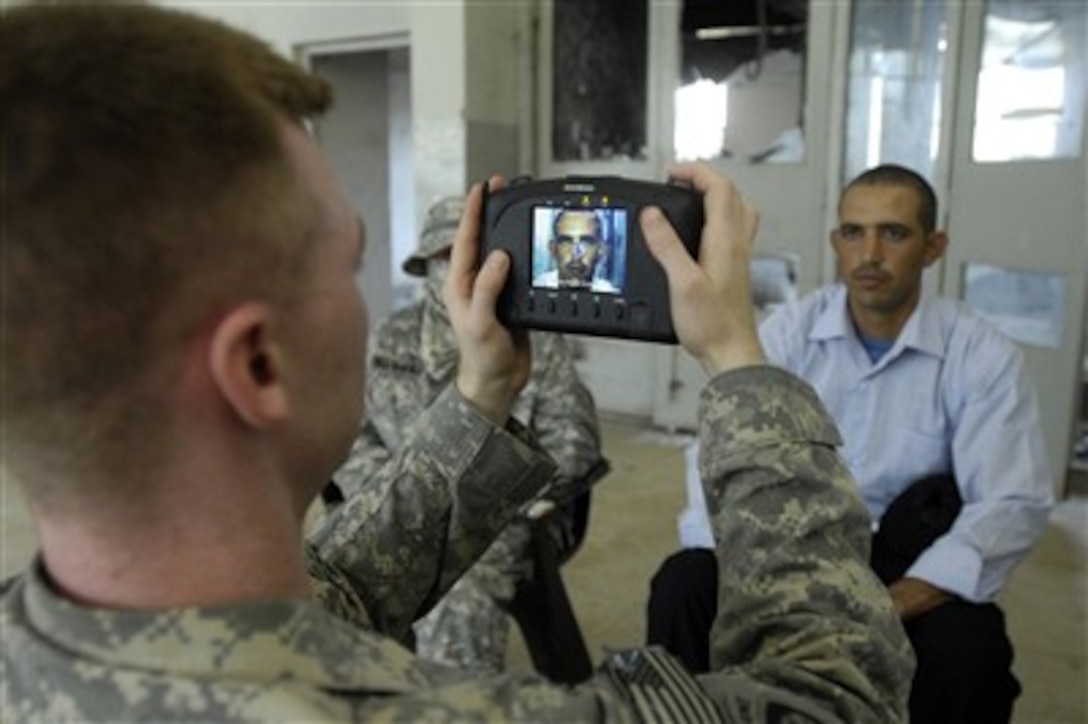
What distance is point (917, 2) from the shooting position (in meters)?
3.06

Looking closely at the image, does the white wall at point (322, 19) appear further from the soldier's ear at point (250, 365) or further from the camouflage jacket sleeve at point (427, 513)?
the soldier's ear at point (250, 365)

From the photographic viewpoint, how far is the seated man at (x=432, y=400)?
174 centimetres

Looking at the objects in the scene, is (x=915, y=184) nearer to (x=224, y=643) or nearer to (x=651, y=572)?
(x=651, y=572)

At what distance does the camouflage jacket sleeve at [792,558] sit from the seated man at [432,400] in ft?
3.55

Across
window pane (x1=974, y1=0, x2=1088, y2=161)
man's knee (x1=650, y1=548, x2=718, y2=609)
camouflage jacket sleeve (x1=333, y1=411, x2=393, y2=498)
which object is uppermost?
window pane (x1=974, y1=0, x2=1088, y2=161)

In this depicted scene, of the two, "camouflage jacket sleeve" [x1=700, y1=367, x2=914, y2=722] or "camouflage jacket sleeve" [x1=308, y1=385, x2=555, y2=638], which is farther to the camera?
"camouflage jacket sleeve" [x1=308, y1=385, x2=555, y2=638]

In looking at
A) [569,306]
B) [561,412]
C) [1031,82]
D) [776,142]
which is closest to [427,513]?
[569,306]

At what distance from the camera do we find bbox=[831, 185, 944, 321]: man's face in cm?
170

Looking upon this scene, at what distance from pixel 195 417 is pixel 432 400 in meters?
1.25

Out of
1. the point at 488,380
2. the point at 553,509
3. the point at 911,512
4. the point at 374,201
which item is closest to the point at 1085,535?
the point at 911,512

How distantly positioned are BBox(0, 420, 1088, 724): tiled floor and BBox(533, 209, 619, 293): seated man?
3.71 ft

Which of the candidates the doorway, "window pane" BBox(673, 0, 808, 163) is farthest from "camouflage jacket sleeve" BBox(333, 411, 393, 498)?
the doorway

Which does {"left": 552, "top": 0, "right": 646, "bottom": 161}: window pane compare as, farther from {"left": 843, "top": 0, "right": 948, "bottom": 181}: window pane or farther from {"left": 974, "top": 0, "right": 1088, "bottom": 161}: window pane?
{"left": 974, "top": 0, "right": 1088, "bottom": 161}: window pane

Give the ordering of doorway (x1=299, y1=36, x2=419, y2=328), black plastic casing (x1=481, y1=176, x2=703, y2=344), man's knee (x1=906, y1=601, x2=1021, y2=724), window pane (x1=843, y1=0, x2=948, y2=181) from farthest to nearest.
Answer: doorway (x1=299, y1=36, x2=419, y2=328)
window pane (x1=843, y1=0, x2=948, y2=181)
man's knee (x1=906, y1=601, x2=1021, y2=724)
black plastic casing (x1=481, y1=176, x2=703, y2=344)
